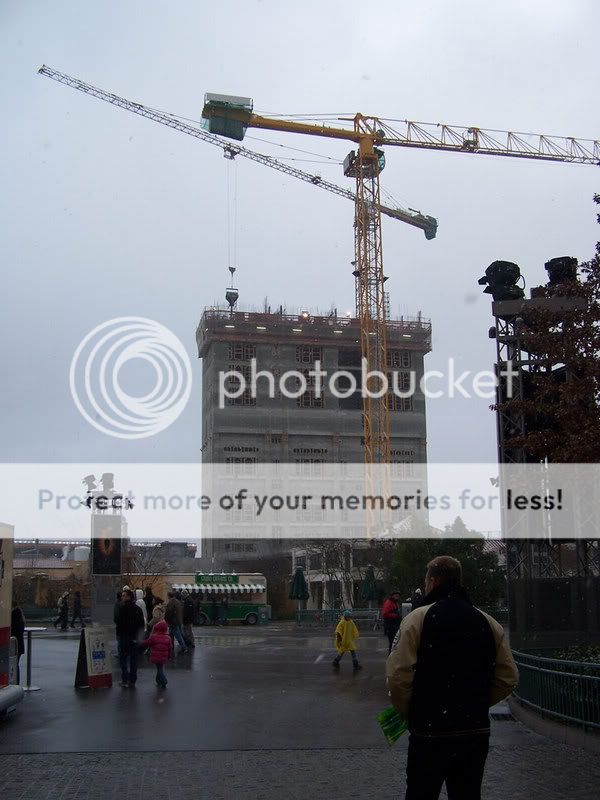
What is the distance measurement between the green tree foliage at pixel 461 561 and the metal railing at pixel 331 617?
16.0ft

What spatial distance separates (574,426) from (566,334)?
169cm

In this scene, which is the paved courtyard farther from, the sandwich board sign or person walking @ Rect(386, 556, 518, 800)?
person walking @ Rect(386, 556, 518, 800)

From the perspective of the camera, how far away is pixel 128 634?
1738 centimetres

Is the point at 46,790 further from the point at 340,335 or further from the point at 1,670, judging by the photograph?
the point at 340,335

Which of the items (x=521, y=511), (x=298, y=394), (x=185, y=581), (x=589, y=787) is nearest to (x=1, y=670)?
(x=589, y=787)

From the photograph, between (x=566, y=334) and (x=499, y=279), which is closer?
(x=566, y=334)

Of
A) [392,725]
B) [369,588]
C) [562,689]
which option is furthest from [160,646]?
[369,588]

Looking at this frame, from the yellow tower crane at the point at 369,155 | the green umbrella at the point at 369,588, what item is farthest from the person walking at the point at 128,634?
the yellow tower crane at the point at 369,155

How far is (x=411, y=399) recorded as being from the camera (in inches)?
4540

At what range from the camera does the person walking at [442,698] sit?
5223mm

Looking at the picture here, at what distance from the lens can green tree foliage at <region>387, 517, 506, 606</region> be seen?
1492 inches

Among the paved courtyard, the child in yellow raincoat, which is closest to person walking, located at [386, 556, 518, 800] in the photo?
the paved courtyard

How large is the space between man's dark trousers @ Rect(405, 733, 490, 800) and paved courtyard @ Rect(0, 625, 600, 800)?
3499mm

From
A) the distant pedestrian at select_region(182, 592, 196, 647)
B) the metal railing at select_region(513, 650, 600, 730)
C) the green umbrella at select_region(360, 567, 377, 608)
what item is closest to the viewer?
the metal railing at select_region(513, 650, 600, 730)
